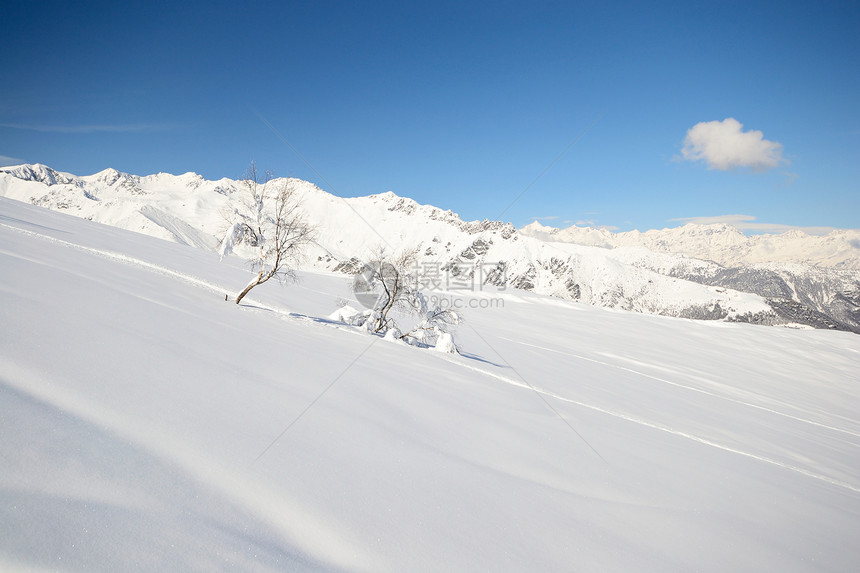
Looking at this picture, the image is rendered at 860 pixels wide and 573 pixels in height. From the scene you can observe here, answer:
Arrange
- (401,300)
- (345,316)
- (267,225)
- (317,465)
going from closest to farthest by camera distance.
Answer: (317,465)
(267,225)
(345,316)
(401,300)

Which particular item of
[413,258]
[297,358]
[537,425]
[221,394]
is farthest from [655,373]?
[221,394]

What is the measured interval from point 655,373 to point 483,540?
1137 inches

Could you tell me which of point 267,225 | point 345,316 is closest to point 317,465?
point 267,225

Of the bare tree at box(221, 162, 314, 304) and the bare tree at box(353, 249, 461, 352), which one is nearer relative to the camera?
the bare tree at box(221, 162, 314, 304)

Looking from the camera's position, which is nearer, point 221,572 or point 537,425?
point 221,572

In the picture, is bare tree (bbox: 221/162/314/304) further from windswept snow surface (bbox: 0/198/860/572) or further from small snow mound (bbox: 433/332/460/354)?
small snow mound (bbox: 433/332/460/354)

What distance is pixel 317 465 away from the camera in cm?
377

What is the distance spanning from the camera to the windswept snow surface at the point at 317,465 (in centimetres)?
240

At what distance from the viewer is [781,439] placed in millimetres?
14070

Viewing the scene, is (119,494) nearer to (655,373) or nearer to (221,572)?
(221,572)

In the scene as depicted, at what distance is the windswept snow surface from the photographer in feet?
7.89

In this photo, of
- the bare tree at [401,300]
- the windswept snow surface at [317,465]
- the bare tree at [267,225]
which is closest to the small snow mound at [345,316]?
the bare tree at [401,300]

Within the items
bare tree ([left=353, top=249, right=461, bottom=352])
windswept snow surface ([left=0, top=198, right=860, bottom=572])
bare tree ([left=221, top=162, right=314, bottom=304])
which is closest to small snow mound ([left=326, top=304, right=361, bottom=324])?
bare tree ([left=353, top=249, right=461, bottom=352])

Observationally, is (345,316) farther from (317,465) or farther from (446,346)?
(317,465)
